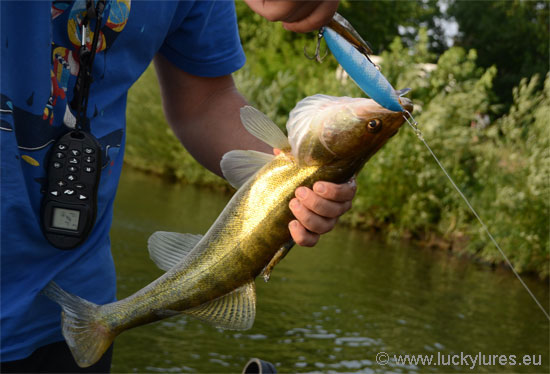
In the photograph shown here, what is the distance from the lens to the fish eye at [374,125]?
1.52 m

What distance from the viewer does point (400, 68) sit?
1903 centimetres

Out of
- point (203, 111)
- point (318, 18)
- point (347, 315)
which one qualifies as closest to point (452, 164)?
point (347, 315)

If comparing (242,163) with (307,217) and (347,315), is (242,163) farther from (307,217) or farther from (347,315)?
(347,315)

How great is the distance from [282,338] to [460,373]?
2.25 m

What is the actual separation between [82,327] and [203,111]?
2.80ft

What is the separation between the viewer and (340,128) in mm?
1556

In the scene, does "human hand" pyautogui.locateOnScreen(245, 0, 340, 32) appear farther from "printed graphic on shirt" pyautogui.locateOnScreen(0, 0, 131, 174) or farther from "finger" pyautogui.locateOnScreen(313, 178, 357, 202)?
"printed graphic on shirt" pyautogui.locateOnScreen(0, 0, 131, 174)

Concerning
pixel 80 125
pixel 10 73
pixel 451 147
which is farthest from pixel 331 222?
pixel 451 147

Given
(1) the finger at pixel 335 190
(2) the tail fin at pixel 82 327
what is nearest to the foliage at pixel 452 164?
(1) the finger at pixel 335 190

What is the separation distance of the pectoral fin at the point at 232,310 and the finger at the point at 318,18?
72 cm

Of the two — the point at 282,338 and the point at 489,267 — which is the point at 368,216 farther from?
the point at 282,338

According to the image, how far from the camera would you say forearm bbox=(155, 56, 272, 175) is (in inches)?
85.4

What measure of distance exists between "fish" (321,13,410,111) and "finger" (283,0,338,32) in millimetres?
108

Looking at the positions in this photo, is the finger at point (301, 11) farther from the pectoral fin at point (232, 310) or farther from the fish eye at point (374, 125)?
the pectoral fin at point (232, 310)
